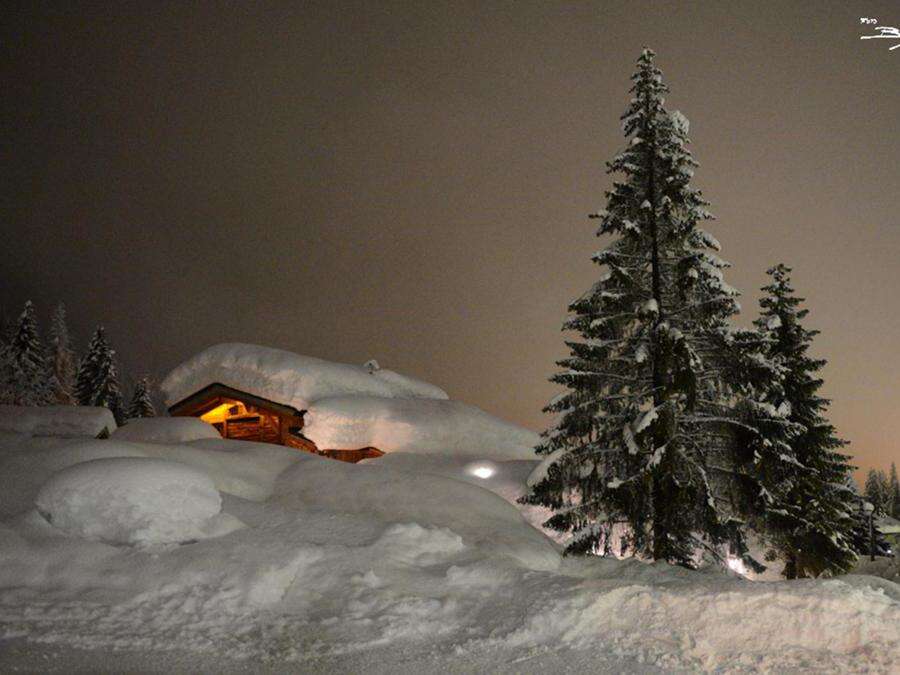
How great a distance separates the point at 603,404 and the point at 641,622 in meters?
7.92

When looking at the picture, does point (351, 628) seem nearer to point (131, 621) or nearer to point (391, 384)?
point (131, 621)

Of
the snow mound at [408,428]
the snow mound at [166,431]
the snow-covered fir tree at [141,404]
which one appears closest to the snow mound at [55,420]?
the snow mound at [166,431]

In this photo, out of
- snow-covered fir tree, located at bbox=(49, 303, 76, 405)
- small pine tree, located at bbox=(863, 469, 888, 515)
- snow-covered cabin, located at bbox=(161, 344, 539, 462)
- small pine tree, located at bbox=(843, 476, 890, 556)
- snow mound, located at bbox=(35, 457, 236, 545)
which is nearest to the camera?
snow mound, located at bbox=(35, 457, 236, 545)

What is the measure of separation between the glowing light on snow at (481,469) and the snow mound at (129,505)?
16368 mm

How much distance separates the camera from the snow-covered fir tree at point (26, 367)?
43.6 meters

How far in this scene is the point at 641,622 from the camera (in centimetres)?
554

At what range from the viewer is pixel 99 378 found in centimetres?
4875

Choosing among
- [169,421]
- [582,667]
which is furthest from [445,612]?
[169,421]

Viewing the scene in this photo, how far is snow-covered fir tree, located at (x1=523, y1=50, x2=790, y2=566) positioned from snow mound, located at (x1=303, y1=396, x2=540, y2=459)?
12.1 meters

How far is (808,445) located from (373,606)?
801 inches

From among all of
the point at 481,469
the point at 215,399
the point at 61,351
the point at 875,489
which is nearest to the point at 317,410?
the point at 215,399

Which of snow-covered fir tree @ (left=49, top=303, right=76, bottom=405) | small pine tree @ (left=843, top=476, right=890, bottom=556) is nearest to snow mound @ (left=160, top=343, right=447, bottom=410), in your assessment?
small pine tree @ (left=843, top=476, right=890, bottom=556)

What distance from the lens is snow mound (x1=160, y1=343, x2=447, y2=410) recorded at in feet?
83.7

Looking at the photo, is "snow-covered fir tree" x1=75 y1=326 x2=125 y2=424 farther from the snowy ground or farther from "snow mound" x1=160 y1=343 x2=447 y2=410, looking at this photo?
the snowy ground
